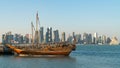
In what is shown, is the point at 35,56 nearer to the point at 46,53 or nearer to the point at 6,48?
the point at 46,53

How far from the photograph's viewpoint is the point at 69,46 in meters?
109

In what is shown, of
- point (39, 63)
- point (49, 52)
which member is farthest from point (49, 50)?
point (39, 63)

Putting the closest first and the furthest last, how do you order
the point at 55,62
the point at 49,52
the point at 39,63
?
the point at 39,63 < the point at 55,62 < the point at 49,52

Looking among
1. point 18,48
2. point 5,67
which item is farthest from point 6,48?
point 5,67

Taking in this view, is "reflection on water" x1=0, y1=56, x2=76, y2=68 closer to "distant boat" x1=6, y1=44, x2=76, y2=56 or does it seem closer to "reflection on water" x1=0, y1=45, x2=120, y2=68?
"reflection on water" x1=0, y1=45, x2=120, y2=68

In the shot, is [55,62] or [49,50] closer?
[55,62]

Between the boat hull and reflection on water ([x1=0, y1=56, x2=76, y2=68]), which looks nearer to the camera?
reflection on water ([x1=0, y1=56, x2=76, y2=68])

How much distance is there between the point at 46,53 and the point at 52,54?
1.88m

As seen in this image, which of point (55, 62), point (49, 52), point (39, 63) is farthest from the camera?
point (49, 52)

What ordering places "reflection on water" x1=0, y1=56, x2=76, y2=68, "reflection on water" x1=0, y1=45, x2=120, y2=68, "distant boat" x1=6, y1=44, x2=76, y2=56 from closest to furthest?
"reflection on water" x1=0, y1=56, x2=76, y2=68
"reflection on water" x1=0, y1=45, x2=120, y2=68
"distant boat" x1=6, y1=44, x2=76, y2=56

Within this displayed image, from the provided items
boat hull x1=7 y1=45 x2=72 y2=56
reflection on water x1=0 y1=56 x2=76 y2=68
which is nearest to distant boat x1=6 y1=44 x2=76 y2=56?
boat hull x1=7 y1=45 x2=72 y2=56

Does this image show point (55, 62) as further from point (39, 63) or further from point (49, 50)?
point (49, 50)

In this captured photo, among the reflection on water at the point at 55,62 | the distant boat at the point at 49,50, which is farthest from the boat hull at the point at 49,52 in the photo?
the reflection on water at the point at 55,62

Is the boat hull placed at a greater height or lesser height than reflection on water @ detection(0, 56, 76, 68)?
greater
